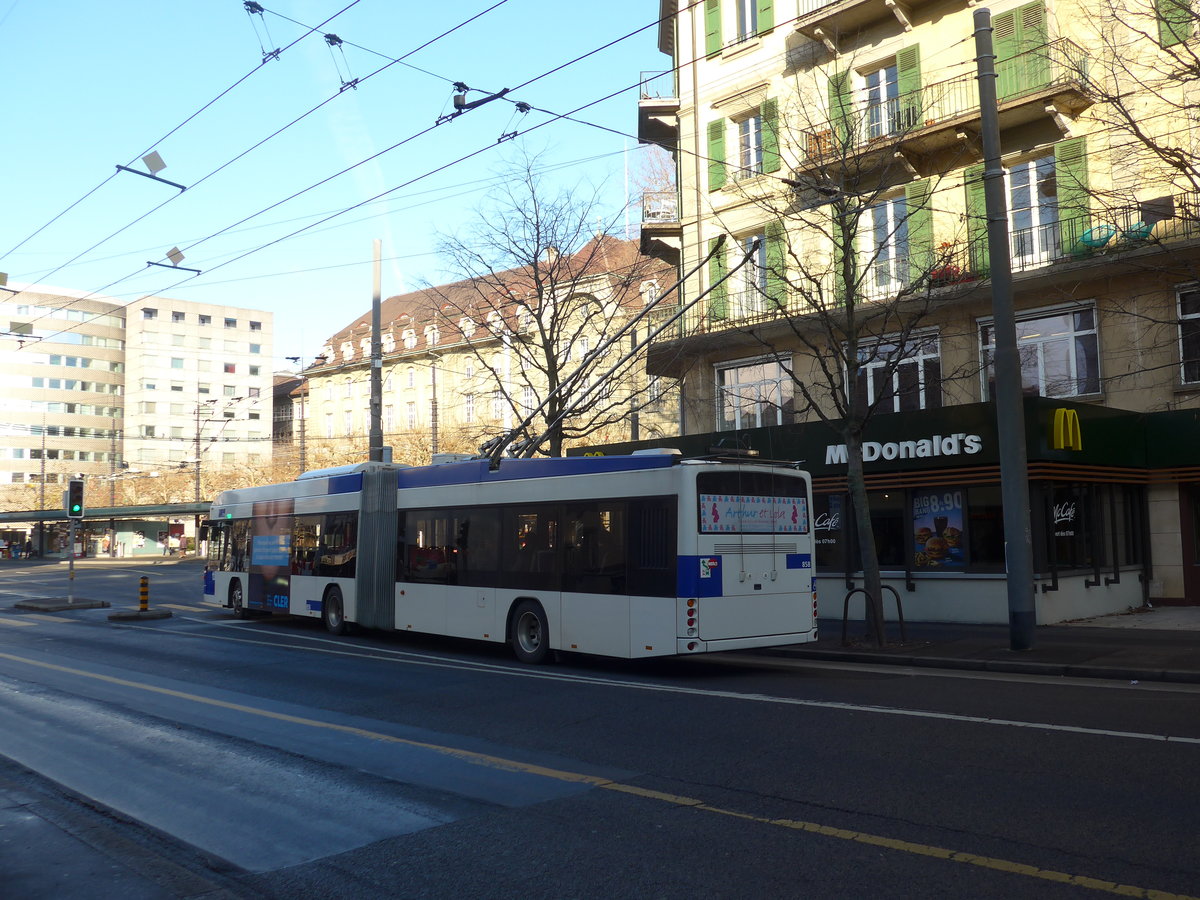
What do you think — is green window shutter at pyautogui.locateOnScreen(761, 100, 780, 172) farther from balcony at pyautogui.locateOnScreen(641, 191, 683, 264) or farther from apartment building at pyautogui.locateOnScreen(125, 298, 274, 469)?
apartment building at pyautogui.locateOnScreen(125, 298, 274, 469)

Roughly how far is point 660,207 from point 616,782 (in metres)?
23.3

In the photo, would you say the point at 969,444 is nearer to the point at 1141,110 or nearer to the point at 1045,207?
the point at 1045,207

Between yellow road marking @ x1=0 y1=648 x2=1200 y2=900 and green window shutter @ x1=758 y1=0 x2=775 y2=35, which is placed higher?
green window shutter @ x1=758 y1=0 x2=775 y2=35

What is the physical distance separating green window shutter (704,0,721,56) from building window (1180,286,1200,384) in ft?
44.8

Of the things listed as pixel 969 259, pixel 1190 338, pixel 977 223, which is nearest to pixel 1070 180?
pixel 977 223

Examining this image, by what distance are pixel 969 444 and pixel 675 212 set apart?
41.6 ft

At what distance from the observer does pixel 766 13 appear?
25188 mm

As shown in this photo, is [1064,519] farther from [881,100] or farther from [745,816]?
[745,816]

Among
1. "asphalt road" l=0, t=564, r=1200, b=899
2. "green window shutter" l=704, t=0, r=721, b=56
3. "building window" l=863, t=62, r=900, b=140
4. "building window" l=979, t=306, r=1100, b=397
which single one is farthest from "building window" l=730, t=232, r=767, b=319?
"asphalt road" l=0, t=564, r=1200, b=899

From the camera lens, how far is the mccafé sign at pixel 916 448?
744 inches

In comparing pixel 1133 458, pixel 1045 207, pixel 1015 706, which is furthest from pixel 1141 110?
pixel 1015 706

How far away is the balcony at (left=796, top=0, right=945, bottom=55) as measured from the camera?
2262 centimetres

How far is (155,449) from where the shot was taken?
95125mm

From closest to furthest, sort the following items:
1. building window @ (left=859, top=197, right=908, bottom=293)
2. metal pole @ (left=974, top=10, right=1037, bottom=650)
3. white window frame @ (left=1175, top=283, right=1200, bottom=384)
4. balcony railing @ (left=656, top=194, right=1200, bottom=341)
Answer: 1. metal pole @ (left=974, top=10, right=1037, bottom=650)
2. balcony railing @ (left=656, top=194, right=1200, bottom=341)
3. white window frame @ (left=1175, top=283, right=1200, bottom=384)
4. building window @ (left=859, top=197, right=908, bottom=293)
